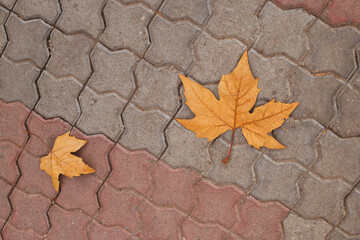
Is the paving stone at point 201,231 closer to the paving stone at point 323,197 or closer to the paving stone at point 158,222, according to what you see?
the paving stone at point 158,222

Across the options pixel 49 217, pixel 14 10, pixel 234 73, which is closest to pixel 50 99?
pixel 14 10

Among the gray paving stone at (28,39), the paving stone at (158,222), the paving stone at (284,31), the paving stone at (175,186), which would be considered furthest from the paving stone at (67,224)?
the paving stone at (284,31)

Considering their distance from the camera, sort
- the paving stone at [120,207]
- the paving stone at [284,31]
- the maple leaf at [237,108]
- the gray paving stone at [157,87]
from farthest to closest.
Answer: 1. the paving stone at [120,207]
2. the gray paving stone at [157,87]
3. the paving stone at [284,31]
4. the maple leaf at [237,108]

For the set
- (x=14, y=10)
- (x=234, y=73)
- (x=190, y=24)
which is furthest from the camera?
(x=14, y=10)

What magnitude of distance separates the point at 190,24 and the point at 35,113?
3.98 feet

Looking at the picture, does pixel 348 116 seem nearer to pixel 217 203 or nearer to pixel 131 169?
pixel 217 203

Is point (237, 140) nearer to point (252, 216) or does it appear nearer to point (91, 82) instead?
point (252, 216)

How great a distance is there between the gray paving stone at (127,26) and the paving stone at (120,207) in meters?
0.96

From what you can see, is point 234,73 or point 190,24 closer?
point 234,73

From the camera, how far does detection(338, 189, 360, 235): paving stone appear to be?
1761 mm

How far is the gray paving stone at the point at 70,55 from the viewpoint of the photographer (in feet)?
6.02

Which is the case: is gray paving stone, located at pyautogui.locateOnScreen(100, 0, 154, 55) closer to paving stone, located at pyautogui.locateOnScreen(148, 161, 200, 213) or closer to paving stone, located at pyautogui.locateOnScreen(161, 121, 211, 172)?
paving stone, located at pyautogui.locateOnScreen(161, 121, 211, 172)

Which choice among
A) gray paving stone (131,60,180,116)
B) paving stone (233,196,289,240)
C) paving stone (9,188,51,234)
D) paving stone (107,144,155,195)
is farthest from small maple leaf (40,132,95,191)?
paving stone (233,196,289,240)

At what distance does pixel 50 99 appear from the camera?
1884 millimetres
